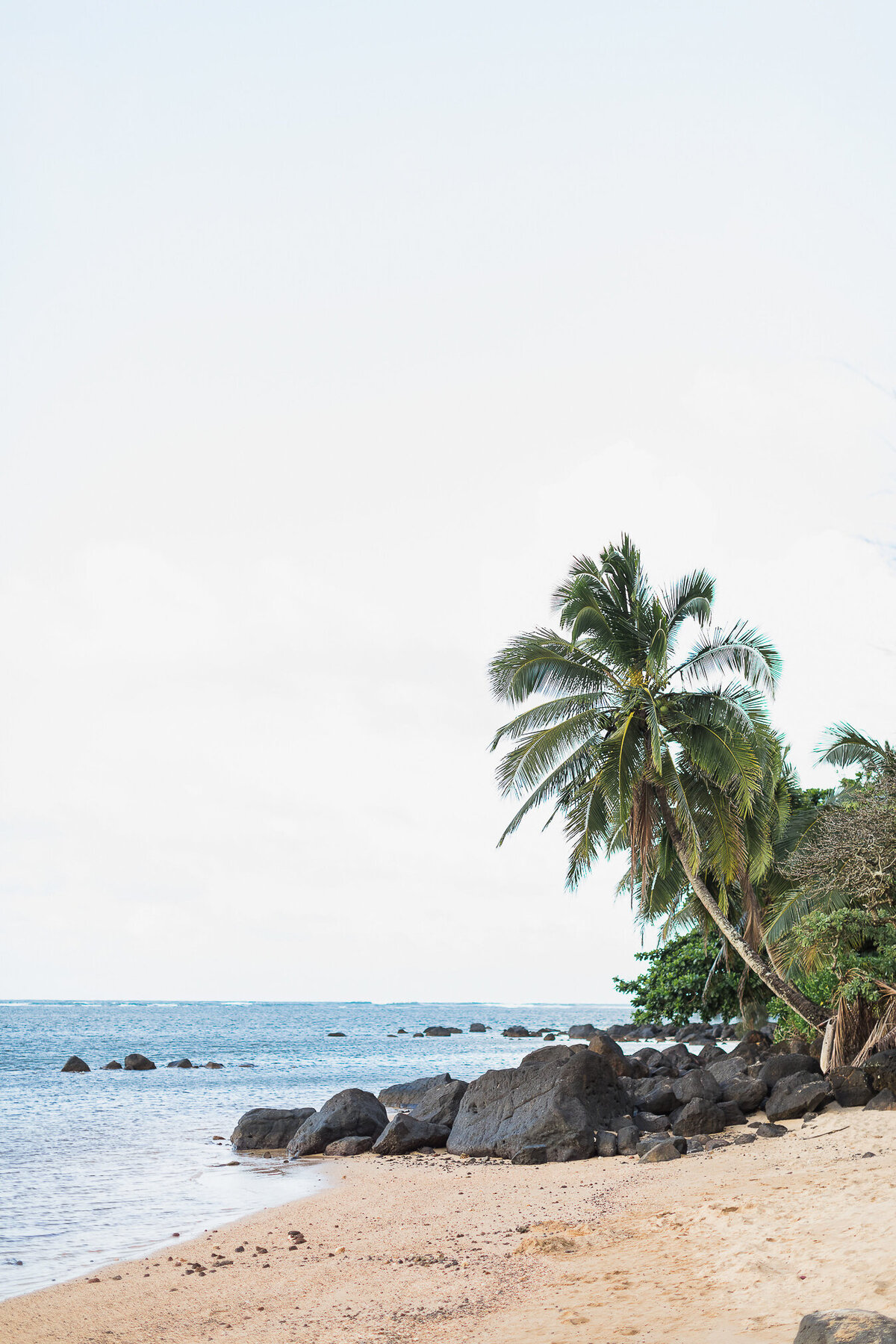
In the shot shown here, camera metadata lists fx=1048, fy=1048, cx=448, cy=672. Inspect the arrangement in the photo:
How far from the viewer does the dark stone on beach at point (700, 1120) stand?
14750mm

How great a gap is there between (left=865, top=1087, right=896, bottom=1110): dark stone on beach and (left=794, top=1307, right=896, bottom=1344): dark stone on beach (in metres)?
9.15

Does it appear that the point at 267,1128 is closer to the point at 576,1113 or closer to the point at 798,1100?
the point at 576,1113

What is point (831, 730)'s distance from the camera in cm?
1873

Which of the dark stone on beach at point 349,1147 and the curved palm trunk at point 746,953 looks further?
the curved palm trunk at point 746,953

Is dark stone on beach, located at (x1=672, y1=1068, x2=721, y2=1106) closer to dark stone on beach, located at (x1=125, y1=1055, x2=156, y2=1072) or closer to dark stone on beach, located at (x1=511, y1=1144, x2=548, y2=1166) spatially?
dark stone on beach, located at (x1=511, y1=1144, x2=548, y2=1166)

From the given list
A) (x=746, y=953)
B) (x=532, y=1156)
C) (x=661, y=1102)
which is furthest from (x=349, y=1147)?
(x=746, y=953)

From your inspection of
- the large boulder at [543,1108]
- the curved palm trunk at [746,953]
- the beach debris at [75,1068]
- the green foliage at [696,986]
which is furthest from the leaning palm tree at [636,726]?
the beach debris at [75,1068]

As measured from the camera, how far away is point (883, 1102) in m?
13.4

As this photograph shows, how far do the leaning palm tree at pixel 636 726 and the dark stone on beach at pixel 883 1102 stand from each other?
395cm

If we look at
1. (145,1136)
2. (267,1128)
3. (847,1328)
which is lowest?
(145,1136)

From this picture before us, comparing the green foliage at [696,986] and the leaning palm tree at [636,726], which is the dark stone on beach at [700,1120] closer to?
the leaning palm tree at [636,726]

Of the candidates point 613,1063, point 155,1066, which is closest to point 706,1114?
point 613,1063

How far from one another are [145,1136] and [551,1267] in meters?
14.8

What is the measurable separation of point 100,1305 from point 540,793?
1124 centimetres
